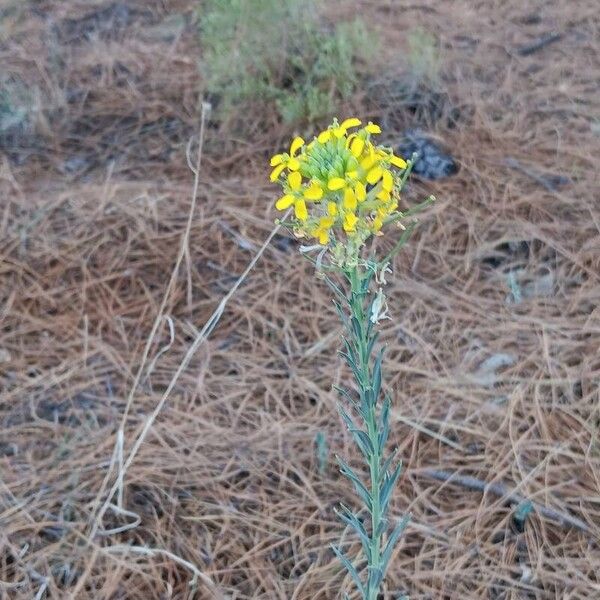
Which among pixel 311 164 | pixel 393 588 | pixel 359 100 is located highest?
pixel 311 164

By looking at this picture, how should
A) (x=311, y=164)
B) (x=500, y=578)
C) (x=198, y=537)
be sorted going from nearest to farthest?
1. (x=311, y=164)
2. (x=500, y=578)
3. (x=198, y=537)

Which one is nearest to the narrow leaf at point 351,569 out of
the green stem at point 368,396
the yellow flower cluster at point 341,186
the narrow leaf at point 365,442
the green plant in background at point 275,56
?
the green stem at point 368,396

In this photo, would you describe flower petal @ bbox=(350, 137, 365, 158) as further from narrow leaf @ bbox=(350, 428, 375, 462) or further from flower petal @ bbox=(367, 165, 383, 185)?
narrow leaf @ bbox=(350, 428, 375, 462)

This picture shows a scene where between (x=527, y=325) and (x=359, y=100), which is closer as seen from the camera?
(x=527, y=325)

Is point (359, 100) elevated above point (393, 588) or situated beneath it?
elevated above

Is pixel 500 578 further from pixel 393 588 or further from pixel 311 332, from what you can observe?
pixel 311 332

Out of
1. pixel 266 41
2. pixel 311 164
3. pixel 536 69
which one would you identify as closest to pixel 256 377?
pixel 311 164

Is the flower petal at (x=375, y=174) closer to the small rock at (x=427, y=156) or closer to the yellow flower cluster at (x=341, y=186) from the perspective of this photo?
A: the yellow flower cluster at (x=341, y=186)

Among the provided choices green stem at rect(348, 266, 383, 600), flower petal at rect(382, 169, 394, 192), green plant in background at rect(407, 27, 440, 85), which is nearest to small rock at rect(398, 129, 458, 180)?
green plant in background at rect(407, 27, 440, 85)
